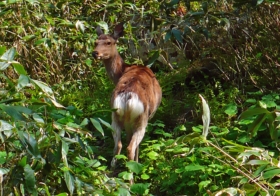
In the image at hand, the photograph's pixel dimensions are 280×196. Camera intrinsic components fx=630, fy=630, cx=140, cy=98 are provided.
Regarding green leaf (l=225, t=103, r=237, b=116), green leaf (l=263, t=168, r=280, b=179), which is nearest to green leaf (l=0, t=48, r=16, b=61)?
green leaf (l=263, t=168, r=280, b=179)

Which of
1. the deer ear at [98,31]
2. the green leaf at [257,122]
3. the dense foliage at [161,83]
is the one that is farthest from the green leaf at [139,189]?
the deer ear at [98,31]

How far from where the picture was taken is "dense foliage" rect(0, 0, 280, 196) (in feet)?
13.6

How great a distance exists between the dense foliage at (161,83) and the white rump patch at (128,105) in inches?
11.7

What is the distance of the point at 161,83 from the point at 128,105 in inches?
77.1

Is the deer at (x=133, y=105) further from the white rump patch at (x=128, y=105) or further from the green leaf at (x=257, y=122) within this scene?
the green leaf at (x=257, y=122)

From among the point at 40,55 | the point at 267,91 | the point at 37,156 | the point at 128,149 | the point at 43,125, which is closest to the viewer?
the point at 37,156

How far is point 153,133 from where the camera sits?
795 centimetres

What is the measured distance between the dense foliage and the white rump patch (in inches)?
11.7

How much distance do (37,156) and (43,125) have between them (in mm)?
371

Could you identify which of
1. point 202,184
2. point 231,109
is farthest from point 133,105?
point 202,184

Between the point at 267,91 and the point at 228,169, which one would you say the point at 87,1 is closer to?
the point at 267,91

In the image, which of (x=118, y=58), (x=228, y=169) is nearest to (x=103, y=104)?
(x=118, y=58)

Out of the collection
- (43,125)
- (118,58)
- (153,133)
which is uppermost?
(43,125)

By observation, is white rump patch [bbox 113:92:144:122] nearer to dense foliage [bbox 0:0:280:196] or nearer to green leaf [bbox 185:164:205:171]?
dense foliage [bbox 0:0:280:196]
